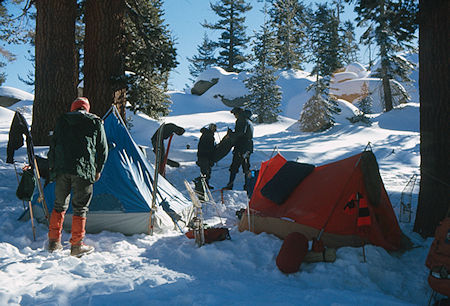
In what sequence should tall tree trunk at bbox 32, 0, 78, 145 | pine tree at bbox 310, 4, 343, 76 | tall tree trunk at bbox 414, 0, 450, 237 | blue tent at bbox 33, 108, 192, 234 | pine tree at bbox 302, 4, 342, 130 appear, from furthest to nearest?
1. pine tree at bbox 310, 4, 343, 76
2. pine tree at bbox 302, 4, 342, 130
3. tall tree trunk at bbox 32, 0, 78, 145
4. blue tent at bbox 33, 108, 192, 234
5. tall tree trunk at bbox 414, 0, 450, 237

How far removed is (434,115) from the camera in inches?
174

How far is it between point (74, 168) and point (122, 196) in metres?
1.15

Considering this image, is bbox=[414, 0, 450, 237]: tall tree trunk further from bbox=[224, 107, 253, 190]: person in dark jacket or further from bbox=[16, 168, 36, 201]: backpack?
bbox=[16, 168, 36, 201]: backpack

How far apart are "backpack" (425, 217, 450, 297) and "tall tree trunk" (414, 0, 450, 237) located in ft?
5.00

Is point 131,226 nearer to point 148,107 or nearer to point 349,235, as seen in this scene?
point 349,235

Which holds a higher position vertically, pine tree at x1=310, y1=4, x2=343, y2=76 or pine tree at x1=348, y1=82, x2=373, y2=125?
pine tree at x1=310, y1=4, x2=343, y2=76

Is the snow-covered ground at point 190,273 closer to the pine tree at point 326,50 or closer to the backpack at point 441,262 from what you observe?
the backpack at point 441,262

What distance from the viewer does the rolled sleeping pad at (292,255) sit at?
3.37 metres

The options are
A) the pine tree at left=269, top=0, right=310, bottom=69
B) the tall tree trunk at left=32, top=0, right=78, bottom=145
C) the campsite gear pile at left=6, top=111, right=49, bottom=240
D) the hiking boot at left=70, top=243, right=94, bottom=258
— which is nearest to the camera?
the hiking boot at left=70, top=243, right=94, bottom=258

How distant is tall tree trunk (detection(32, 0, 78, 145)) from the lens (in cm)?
767

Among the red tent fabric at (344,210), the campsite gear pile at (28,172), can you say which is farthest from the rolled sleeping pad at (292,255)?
the campsite gear pile at (28,172)

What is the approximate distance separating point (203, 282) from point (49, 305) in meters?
1.26

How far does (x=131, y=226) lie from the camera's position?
15.3 feet

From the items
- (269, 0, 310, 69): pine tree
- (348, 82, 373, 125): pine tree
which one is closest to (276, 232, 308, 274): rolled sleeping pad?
(348, 82, 373, 125): pine tree
